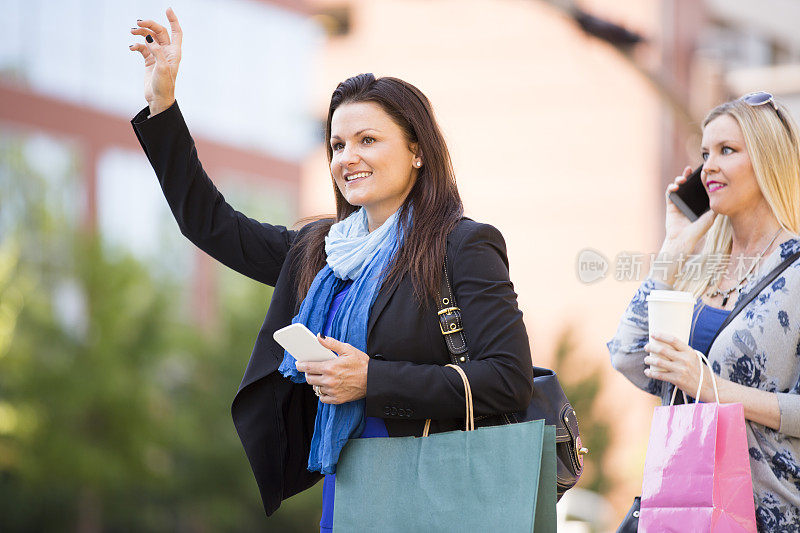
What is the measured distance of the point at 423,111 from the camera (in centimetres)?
319

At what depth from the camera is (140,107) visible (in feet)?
97.7

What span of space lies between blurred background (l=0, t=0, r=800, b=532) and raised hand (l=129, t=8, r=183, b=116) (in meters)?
10.9

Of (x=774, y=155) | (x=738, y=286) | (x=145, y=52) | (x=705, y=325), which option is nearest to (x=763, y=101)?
(x=774, y=155)

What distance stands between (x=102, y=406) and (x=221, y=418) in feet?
10.3

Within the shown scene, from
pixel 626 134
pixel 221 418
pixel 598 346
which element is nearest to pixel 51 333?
pixel 221 418

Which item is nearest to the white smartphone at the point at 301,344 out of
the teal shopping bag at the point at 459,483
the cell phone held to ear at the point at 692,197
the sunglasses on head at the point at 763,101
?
the teal shopping bag at the point at 459,483

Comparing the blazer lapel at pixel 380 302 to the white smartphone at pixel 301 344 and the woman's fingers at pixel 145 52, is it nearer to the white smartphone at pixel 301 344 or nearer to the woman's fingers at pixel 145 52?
the white smartphone at pixel 301 344

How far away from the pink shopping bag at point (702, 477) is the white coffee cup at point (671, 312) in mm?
226

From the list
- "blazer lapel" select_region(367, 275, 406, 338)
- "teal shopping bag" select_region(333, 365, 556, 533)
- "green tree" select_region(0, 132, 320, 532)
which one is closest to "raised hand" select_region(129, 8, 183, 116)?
"blazer lapel" select_region(367, 275, 406, 338)

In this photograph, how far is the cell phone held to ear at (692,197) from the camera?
3.70 m

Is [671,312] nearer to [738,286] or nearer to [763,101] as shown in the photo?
[738,286]

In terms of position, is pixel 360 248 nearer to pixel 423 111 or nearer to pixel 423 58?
pixel 423 111

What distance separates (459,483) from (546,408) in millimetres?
419

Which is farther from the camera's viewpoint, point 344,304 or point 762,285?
point 762,285
